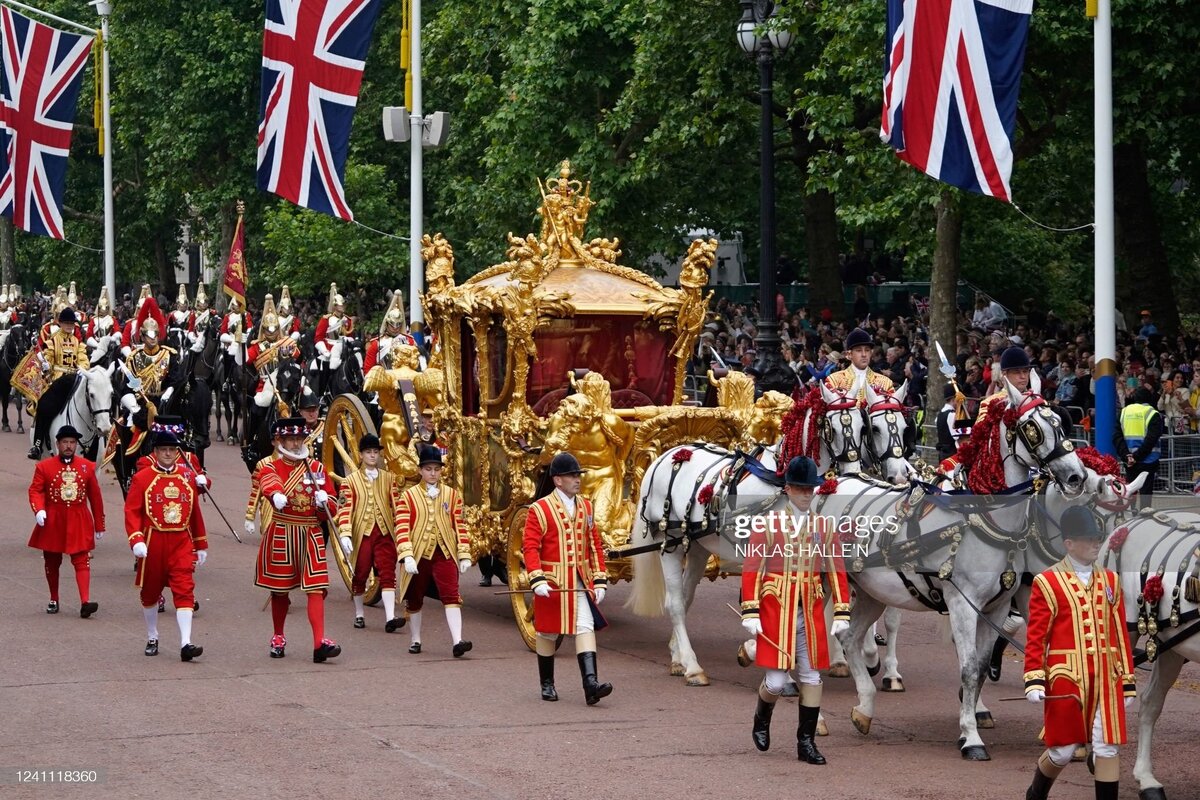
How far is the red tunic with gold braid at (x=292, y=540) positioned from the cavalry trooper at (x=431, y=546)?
0.57 meters

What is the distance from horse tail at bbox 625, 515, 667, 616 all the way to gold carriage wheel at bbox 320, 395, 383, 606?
2.88 metres

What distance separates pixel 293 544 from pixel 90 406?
6.73m

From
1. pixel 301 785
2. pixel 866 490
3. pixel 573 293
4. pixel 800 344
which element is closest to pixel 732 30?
pixel 800 344

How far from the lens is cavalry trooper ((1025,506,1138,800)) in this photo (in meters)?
Result: 8.02

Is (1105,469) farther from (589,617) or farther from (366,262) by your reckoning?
(366,262)

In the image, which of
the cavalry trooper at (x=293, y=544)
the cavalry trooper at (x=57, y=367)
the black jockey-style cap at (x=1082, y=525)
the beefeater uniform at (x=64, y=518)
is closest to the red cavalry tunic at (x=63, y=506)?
the beefeater uniform at (x=64, y=518)

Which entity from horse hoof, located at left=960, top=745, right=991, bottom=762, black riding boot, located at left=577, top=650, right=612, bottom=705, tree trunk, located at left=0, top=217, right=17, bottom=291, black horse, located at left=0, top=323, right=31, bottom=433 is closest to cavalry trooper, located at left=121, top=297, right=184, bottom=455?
black riding boot, located at left=577, top=650, right=612, bottom=705

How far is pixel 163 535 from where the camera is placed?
1241cm

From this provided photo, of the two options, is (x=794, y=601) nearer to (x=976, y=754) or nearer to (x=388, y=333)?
(x=976, y=754)

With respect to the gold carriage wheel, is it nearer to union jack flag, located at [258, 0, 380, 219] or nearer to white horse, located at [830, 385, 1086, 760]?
white horse, located at [830, 385, 1086, 760]

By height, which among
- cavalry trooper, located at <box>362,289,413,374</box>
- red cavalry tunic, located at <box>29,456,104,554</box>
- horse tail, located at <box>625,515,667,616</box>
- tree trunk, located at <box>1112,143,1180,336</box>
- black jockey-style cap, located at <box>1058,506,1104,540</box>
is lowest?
horse tail, located at <box>625,515,667,616</box>

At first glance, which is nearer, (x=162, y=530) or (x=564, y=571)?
(x=564, y=571)

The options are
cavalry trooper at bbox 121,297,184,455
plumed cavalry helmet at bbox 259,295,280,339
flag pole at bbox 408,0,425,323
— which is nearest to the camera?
cavalry trooper at bbox 121,297,184,455

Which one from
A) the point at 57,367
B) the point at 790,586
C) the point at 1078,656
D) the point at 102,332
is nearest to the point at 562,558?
the point at 790,586
